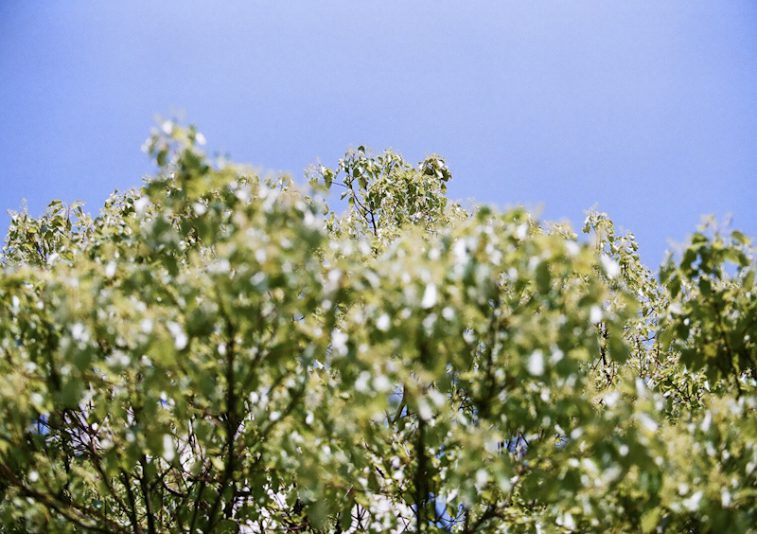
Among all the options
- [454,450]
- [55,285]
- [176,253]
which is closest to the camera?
[55,285]

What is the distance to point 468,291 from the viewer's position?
3268 millimetres

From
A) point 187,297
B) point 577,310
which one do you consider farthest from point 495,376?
point 187,297

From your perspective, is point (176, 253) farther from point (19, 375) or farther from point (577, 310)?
point (577, 310)

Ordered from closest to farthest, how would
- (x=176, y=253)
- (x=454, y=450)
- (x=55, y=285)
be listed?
1. (x=55, y=285)
2. (x=454, y=450)
3. (x=176, y=253)

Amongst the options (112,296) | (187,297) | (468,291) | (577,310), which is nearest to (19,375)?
(112,296)

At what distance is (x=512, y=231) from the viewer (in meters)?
3.71

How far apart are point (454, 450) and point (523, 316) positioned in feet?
5.32

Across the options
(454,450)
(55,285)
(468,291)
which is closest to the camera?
(468,291)

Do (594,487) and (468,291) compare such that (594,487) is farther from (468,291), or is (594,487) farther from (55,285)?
(55,285)

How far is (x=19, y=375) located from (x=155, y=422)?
1033mm

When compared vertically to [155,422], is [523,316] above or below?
above

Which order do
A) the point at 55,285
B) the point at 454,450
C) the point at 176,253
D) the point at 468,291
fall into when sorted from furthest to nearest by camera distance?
the point at 176,253 → the point at 454,450 → the point at 55,285 → the point at 468,291

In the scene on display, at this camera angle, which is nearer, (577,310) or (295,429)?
(577,310)

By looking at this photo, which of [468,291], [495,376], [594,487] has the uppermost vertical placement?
[468,291]
